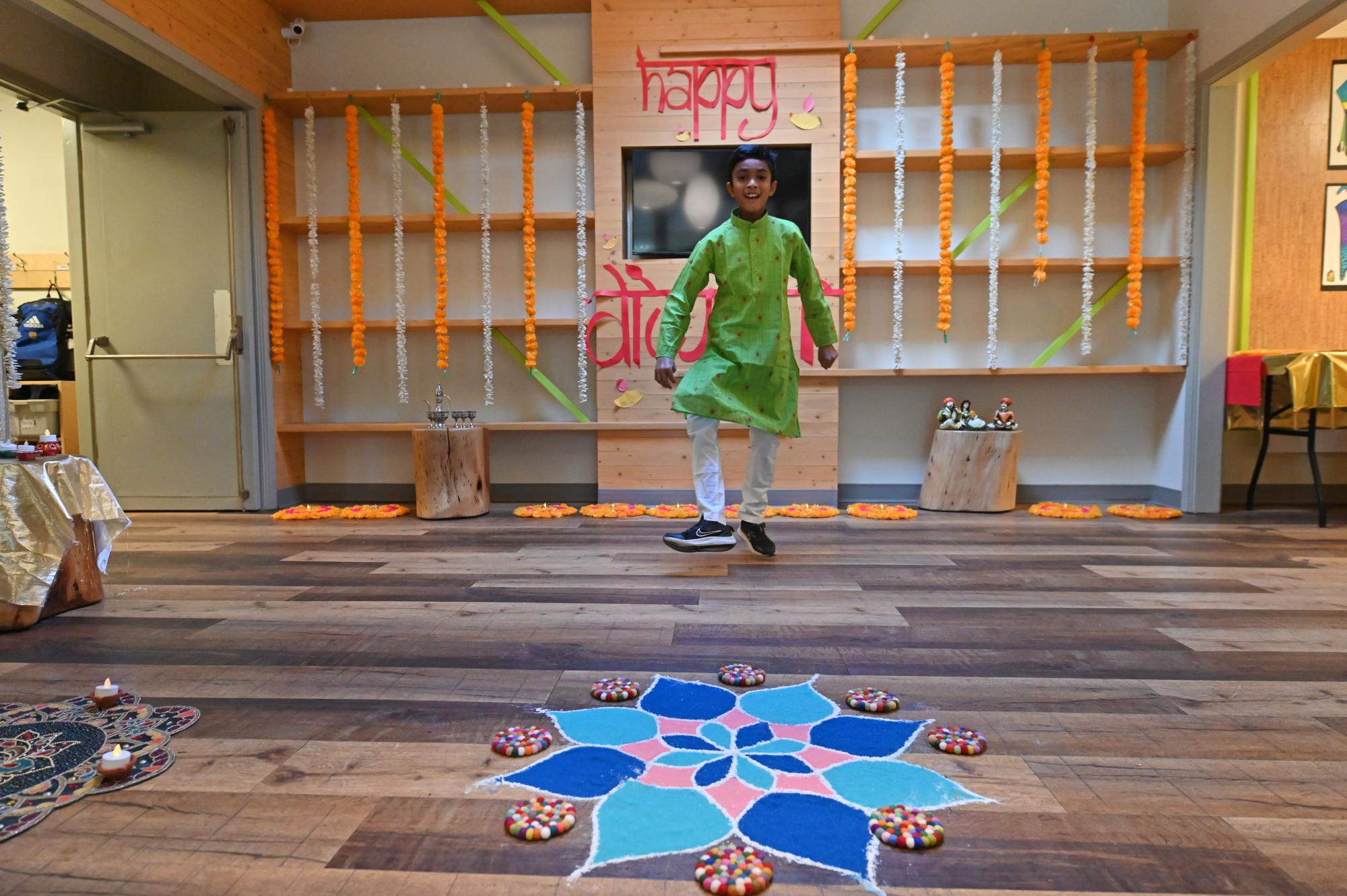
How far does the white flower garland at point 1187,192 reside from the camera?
4.05 m

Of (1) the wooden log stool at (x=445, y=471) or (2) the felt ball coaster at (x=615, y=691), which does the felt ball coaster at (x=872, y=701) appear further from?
(1) the wooden log stool at (x=445, y=471)

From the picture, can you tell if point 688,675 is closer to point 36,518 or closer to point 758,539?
point 758,539

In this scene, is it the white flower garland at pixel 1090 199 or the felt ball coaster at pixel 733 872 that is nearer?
the felt ball coaster at pixel 733 872

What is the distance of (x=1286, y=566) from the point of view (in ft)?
9.25

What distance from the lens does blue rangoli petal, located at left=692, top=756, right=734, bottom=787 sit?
4.06 ft

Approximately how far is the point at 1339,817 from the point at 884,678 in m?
0.77

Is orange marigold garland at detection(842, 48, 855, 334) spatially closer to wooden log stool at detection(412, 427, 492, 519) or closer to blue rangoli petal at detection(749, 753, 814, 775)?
wooden log stool at detection(412, 427, 492, 519)

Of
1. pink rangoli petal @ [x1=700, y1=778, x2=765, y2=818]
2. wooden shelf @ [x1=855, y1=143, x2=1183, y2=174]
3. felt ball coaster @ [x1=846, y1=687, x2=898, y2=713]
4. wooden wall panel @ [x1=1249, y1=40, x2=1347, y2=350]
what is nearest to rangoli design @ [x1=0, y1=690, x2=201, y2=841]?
Answer: pink rangoli petal @ [x1=700, y1=778, x2=765, y2=818]

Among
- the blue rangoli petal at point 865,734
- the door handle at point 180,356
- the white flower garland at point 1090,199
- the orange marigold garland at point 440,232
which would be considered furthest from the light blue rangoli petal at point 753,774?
the door handle at point 180,356

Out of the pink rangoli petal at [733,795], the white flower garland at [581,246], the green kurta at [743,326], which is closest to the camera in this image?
the pink rangoli petal at [733,795]

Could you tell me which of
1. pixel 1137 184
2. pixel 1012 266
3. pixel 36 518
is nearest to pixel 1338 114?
pixel 1137 184

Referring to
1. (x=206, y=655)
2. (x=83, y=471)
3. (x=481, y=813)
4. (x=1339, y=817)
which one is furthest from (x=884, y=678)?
(x=83, y=471)

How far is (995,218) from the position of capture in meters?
4.20

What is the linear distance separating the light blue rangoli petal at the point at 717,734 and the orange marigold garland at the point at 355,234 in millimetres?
3717
